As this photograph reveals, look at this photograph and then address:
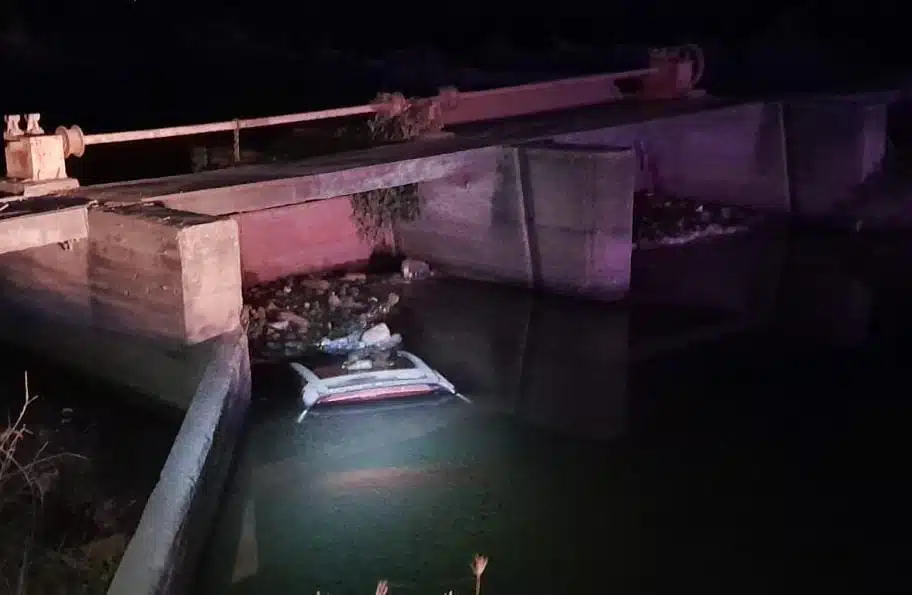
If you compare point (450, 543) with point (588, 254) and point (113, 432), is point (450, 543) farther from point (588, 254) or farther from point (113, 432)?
point (588, 254)

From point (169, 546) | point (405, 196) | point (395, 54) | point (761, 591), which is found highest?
point (395, 54)

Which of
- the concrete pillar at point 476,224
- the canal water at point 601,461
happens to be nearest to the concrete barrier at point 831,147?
the canal water at point 601,461

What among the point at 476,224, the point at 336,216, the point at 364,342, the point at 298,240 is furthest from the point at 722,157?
the point at 364,342

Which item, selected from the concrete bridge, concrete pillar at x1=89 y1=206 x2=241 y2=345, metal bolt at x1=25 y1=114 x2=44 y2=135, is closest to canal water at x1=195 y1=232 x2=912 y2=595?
the concrete bridge

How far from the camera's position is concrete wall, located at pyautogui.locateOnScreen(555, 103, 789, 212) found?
45.5 feet

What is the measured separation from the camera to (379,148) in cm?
1102

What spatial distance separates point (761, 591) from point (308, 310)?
212 inches

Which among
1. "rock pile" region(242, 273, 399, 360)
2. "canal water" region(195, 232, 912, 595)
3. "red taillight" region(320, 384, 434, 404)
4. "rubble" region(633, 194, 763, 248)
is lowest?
"canal water" region(195, 232, 912, 595)

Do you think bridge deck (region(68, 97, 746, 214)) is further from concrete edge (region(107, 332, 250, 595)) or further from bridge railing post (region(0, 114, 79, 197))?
concrete edge (region(107, 332, 250, 595))

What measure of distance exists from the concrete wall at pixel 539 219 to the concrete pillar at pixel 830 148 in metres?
4.50

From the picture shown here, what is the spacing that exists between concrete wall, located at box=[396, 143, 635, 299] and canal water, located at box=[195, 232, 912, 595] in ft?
1.05

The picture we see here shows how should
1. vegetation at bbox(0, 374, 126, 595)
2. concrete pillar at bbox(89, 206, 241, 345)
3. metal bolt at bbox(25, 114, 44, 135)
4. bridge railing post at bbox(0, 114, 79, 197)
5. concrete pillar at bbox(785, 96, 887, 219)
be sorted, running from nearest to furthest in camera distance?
vegetation at bbox(0, 374, 126, 595) → concrete pillar at bbox(89, 206, 241, 345) → bridge railing post at bbox(0, 114, 79, 197) → metal bolt at bbox(25, 114, 44, 135) → concrete pillar at bbox(785, 96, 887, 219)

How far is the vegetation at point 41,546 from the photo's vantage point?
5188 mm

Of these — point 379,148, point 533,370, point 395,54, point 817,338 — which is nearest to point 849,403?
point 817,338
